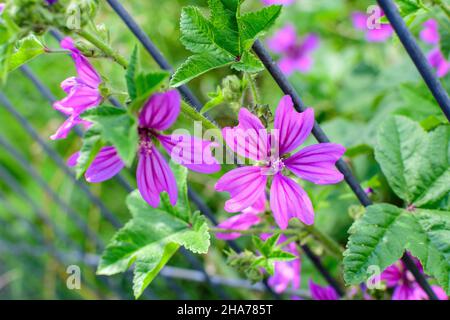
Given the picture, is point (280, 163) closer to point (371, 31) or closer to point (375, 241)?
point (375, 241)

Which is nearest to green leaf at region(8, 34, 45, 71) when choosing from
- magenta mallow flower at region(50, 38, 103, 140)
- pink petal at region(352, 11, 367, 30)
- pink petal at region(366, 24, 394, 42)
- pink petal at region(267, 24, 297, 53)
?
magenta mallow flower at region(50, 38, 103, 140)

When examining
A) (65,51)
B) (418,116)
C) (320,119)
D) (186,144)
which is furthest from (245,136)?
(320,119)

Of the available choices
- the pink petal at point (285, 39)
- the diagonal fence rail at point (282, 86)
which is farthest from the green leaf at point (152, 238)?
the pink petal at point (285, 39)

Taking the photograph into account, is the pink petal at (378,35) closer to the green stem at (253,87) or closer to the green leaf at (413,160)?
the green leaf at (413,160)

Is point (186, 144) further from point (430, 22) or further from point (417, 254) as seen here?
point (430, 22)

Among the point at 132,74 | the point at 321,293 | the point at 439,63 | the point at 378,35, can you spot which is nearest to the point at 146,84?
the point at 132,74
